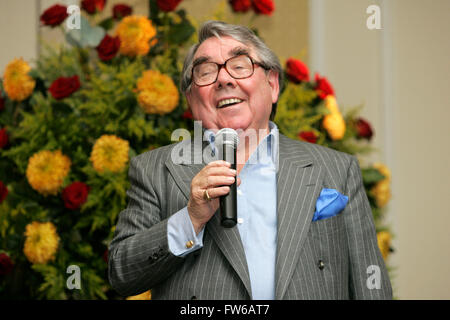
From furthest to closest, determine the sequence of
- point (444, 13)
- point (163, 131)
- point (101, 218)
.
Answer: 1. point (444, 13)
2. point (163, 131)
3. point (101, 218)

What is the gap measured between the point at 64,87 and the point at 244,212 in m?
1.31

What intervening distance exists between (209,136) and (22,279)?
1.37m

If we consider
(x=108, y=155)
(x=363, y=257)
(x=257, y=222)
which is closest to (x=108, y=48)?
(x=108, y=155)

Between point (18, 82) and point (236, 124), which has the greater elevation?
point (18, 82)

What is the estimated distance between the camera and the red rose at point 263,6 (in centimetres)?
317

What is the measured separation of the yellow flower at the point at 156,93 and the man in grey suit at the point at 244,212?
0.56 meters

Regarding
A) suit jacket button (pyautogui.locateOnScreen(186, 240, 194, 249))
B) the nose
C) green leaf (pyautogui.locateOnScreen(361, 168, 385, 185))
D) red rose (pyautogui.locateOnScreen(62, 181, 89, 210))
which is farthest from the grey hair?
green leaf (pyautogui.locateOnScreen(361, 168, 385, 185))

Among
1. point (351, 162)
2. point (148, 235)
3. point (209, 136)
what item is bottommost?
point (148, 235)

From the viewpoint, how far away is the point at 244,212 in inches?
65.8

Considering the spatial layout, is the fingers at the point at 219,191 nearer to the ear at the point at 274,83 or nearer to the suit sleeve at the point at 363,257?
the suit sleeve at the point at 363,257

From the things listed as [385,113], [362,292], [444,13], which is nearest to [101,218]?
[362,292]

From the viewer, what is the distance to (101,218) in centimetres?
239

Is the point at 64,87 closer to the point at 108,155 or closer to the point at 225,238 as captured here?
the point at 108,155

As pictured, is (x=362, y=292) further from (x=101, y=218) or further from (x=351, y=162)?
(x=101, y=218)
